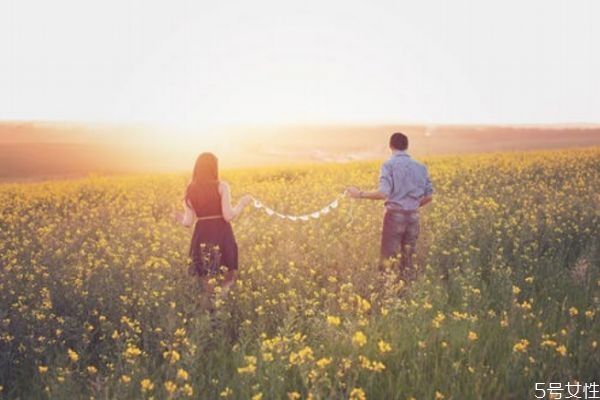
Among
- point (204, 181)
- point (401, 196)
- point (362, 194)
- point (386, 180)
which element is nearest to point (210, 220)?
point (204, 181)

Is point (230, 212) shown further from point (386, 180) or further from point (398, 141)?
point (398, 141)

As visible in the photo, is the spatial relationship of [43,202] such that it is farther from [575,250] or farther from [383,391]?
[383,391]

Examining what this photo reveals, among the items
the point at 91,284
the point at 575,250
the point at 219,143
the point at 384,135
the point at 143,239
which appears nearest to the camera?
the point at 91,284

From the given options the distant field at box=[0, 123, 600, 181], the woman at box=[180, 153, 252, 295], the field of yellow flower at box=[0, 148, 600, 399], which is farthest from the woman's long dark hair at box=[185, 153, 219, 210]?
the distant field at box=[0, 123, 600, 181]

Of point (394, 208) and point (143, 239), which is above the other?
point (394, 208)

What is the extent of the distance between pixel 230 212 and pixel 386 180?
1.79 m

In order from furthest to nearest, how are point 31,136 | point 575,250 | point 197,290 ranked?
point 31,136, point 575,250, point 197,290

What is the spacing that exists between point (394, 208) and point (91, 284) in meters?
3.45

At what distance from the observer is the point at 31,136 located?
175 ft

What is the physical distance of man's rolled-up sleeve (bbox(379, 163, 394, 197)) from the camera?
7582 mm

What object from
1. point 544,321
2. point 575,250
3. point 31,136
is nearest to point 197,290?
point 544,321

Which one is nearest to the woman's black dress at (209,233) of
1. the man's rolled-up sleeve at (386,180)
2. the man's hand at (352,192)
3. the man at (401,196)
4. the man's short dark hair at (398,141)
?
the man's hand at (352,192)

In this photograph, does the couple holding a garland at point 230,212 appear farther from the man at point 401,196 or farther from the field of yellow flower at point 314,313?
the field of yellow flower at point 314,313

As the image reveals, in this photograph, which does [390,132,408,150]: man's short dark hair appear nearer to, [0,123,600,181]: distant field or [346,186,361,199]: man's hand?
[346,186,361,199]: man's hand
